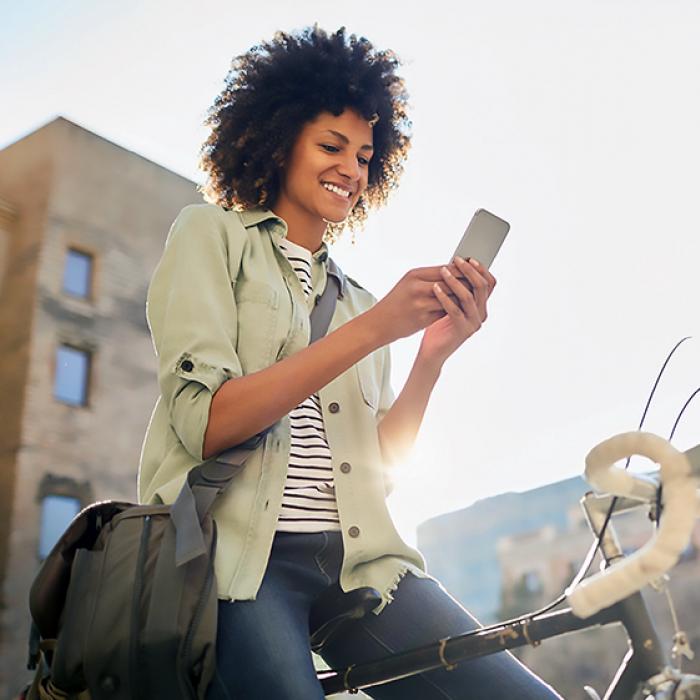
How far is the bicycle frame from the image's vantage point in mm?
1318

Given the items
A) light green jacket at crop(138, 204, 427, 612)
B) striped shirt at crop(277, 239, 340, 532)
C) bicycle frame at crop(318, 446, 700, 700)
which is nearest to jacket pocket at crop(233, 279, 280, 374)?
light green jacket at crop(138, 204, 427, 612)

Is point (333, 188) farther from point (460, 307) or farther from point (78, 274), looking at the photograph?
point (78, 274)

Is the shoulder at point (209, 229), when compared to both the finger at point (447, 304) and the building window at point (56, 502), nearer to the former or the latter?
the finger at point (447, 304)

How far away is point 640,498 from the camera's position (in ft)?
3.89

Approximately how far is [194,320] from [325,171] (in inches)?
19.8

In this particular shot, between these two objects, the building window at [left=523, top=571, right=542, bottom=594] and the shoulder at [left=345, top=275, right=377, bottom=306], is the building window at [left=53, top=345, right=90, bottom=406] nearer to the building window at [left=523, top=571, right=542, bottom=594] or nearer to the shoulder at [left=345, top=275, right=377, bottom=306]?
the shoulder at [left=345, top=275, right=377, bottom=306]

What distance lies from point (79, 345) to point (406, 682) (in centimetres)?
1149

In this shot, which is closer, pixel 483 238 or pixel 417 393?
pixel 483 238

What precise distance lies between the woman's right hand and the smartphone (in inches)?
3.8

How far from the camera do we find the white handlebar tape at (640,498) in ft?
3.44

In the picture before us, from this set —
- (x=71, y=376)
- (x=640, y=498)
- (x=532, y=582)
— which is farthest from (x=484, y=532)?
(x=640, y=498)

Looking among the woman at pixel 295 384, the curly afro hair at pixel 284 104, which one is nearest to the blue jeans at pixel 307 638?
the woman at pixel 295 384

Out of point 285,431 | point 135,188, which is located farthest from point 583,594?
point 135,188

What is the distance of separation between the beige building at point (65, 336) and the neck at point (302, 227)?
10.1m
